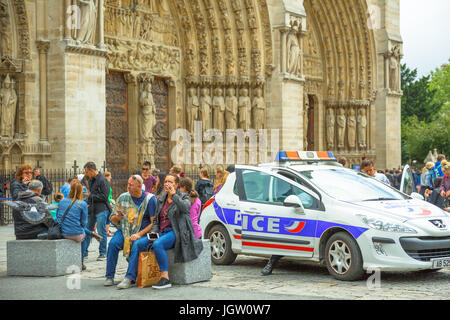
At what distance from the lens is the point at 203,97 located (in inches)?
927

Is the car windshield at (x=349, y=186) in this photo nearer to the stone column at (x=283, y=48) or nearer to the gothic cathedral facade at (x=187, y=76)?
the gothic cathedral facade at (x=187, y=76)

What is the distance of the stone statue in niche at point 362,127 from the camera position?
29.8 meters

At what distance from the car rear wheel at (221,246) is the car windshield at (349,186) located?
1512 millimetres

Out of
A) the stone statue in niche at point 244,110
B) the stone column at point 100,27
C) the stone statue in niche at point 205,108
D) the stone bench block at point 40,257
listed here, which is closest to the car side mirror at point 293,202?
the stone bench block at point 40,257

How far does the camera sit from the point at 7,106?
56.5 feet

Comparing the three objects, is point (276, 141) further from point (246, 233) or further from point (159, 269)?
point (159, 269)

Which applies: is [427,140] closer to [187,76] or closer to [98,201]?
[187,76]

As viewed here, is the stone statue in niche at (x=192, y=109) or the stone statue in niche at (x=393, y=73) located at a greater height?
the stone statue in niche at (x=393, y=73)

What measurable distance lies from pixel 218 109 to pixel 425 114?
116 ft

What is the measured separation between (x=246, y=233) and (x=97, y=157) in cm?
925

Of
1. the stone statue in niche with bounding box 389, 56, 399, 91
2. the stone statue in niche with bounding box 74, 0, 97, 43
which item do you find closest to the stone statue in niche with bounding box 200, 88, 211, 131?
the stone statue in niche with bounding box 74, 0, 97, 43

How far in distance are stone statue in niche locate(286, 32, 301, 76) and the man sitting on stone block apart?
52.0 feet

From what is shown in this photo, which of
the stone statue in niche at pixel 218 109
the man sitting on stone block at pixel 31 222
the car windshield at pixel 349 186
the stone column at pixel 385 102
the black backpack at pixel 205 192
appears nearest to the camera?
the car windshield at pixel 349 186
